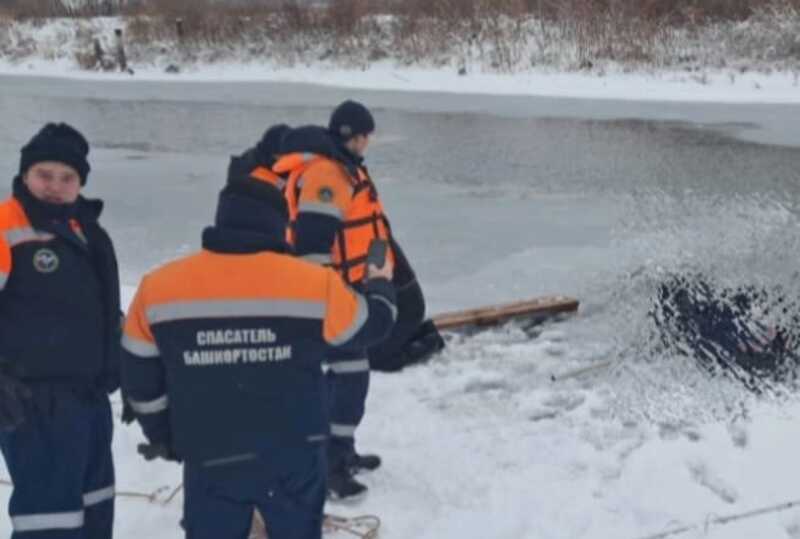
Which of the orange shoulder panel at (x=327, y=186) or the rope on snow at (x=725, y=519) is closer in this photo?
the rope on snow at (x=725, y=519)

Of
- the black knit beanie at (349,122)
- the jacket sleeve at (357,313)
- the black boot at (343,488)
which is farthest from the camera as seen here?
the black boot at (343,488)

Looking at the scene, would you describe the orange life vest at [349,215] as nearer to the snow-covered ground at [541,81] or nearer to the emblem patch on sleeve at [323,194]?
the emblem patch on sleeve at [323,194]

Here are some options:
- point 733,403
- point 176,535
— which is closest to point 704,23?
point 733,403

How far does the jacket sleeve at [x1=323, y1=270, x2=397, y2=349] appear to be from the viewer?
8.72 feet

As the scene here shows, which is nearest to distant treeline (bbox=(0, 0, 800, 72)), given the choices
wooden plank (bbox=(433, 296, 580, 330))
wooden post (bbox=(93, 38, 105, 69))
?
wooden post (bbox=(93, 38, 105, 69))

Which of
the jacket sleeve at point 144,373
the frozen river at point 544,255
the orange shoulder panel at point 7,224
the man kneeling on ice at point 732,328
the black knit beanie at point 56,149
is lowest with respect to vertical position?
the frozen river at point 544,255

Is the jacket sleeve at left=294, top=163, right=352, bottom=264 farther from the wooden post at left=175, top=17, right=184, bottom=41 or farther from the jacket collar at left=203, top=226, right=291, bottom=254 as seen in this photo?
the wooden post at left=175, top=17, right=184, bottom=41

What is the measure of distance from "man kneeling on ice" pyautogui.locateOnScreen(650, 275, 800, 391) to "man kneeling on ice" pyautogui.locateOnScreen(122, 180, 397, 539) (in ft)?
9.60

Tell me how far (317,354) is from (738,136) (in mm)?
11633

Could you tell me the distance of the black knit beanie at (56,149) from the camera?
301 centimetres

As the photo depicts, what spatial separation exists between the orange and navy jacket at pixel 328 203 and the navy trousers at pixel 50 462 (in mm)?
1036

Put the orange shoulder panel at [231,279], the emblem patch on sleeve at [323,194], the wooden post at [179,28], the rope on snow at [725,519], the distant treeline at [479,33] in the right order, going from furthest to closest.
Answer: the wooden post at [179,28] → the distant treeline at [479,33] → the emblem patch on sleeve at [323,194] → the rope on snow at [725,519] → the orange shoulder panel at [231,279]

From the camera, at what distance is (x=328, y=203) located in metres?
3.78

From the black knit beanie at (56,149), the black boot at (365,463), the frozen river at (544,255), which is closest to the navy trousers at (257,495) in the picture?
the black knit beanie at (56,149)
